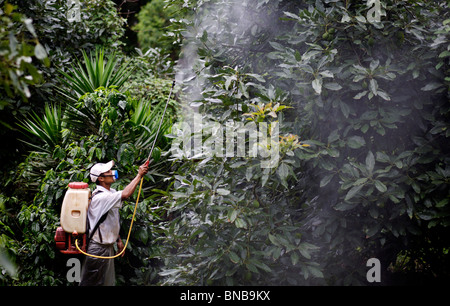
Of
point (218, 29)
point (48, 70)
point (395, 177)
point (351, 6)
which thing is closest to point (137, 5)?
point (48, 70)

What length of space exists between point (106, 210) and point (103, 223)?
13 cm

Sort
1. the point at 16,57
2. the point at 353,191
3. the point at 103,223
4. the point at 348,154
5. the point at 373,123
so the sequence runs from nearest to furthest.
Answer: the point at 16,57 < the point at 353,191 < the point at 373,123 < the point at 103,223 < the point at 348,154

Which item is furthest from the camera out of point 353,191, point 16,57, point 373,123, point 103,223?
point 103,223

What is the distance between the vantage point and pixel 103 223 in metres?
3.53

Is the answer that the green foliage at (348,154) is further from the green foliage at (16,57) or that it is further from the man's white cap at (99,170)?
the green foliage at (16,57)

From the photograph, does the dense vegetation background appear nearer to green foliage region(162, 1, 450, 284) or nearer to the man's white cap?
green foliage region(162, 1, 450, 284)

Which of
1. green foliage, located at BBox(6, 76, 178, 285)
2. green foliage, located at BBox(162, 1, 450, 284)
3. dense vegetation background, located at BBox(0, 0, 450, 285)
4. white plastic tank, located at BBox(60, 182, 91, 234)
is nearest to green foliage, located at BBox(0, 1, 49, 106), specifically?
dense vegetation background, located at BBox(0, 0, 450, 285)

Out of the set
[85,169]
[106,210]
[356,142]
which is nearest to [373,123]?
[356,142]

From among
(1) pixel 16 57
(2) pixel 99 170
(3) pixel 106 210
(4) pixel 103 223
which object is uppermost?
(1) pixel 16 57

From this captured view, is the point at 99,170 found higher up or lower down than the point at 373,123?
lower down

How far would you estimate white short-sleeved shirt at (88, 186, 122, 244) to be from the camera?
3.47m

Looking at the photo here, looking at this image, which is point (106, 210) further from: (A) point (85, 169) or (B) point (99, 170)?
(A) point (85, 169)

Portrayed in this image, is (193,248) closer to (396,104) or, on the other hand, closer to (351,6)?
(396,104)

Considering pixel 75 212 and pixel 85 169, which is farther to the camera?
pixel 85 169
